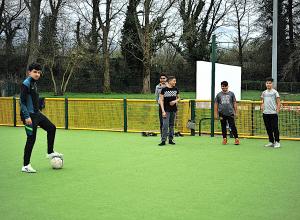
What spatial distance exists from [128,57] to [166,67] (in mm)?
3893

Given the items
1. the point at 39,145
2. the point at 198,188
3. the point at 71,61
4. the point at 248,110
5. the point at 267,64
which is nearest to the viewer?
the point at 198,188

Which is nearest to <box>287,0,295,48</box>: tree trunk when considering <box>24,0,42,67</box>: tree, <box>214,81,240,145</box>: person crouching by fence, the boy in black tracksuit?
<box>24,0,42,67</box>: tree

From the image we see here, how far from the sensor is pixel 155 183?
6.49 m

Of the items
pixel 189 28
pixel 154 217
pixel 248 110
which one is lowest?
pixel 154 217

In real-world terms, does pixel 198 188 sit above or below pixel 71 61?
below

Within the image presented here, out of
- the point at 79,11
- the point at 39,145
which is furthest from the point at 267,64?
the point at 39,145

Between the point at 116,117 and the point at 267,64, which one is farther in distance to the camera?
Result: the point at 267,64

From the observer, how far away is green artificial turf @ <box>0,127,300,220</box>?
5039 mm

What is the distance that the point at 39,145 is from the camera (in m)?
10.8

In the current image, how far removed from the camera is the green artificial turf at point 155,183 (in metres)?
5.04

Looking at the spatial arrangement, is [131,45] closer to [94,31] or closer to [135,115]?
[94,31]

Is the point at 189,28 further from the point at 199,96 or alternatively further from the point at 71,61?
the point at 199,96

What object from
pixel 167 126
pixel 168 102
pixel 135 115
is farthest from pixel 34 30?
pixel 167 126

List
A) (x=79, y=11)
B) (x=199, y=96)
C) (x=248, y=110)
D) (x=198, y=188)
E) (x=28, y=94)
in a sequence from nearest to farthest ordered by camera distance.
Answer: (x=198, y=188)
(x=28, y=94)
(x=248, y=110)
(x=199, y=96)
(x=79, y=11)
